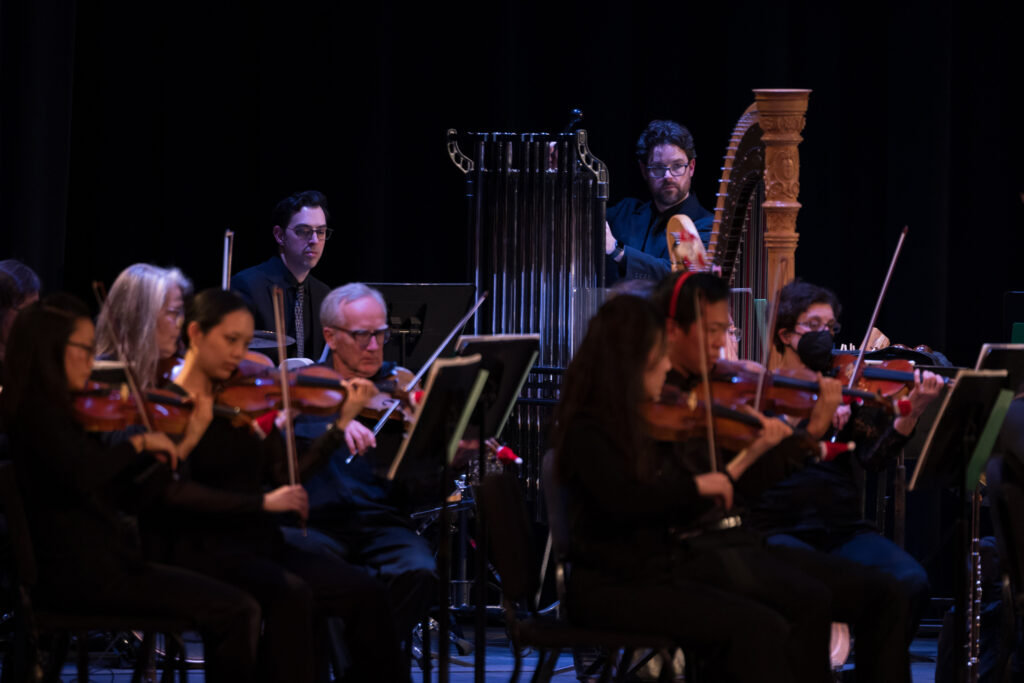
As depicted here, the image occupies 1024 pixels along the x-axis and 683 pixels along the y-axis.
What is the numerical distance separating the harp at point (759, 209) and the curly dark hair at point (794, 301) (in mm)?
45

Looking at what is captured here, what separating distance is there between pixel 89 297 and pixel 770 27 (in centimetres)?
277

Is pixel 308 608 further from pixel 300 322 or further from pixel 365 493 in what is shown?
pixel 300 322

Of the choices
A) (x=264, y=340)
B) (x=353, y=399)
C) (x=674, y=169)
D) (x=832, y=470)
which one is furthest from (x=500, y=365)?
(x=674, y=169)

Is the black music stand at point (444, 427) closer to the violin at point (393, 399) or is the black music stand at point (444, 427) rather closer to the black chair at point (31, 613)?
the violin at point (393, 399)

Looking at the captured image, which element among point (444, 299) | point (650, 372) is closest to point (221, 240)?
point (444, 299)

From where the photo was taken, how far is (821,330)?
399 cm

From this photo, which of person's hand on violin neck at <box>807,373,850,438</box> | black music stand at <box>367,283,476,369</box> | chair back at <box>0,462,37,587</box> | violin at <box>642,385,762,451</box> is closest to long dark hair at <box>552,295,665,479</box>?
violin at <box>642,385,762,451</box>

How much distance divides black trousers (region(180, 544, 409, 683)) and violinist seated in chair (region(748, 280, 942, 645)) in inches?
41.0

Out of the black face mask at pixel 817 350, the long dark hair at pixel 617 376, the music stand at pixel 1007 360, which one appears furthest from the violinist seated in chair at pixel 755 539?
the music stand at pixel 1007 360

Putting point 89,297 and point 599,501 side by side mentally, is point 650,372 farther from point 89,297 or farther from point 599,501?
point 89,297

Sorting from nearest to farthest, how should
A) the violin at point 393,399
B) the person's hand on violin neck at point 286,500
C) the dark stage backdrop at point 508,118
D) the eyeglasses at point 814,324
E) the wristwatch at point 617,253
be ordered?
the person's hand on violin neck at point 286,500
the violin at point 393,399
the eyeglasses at point 814,324
the wristwatch at point 617,253
the dark stage backdrop at point 508,118

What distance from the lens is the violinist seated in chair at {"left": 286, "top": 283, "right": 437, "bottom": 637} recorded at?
3.92 m

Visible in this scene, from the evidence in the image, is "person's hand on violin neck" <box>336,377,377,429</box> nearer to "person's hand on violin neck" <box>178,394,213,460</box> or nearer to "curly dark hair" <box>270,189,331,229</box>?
"person's hand on violin neck" <box>178,394,213,460</box>

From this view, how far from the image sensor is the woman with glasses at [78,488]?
3.15 meters
